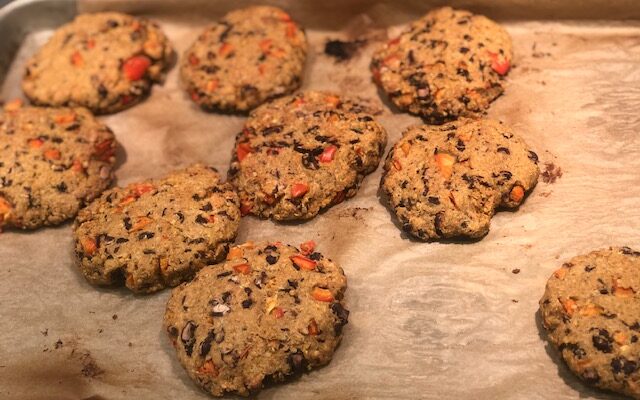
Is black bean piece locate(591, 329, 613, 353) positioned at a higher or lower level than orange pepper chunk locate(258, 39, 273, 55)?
lower

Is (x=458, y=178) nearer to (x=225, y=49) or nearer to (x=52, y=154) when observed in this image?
(x=225, y=49)

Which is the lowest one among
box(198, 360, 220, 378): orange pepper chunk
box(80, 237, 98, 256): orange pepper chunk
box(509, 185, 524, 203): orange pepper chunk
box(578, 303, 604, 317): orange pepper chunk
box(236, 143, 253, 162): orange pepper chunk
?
box(198, 360, 220, 378): orange pepper chunk

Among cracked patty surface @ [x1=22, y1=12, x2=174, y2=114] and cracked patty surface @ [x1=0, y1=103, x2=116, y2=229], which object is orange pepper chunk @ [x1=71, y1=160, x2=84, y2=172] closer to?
cracked patty surface @ [x1=0, y1=103, x2=116, y2=229]

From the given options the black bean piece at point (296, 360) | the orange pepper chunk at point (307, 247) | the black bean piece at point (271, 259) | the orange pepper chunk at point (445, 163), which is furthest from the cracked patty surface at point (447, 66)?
the black bean piece at point (296, 360)

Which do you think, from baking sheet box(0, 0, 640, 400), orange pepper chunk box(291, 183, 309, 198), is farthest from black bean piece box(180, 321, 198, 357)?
orange pepper chunk box(291, 183, 309, 198)

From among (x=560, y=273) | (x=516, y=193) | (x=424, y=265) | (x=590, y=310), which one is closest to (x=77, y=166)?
(x=424, y=265)

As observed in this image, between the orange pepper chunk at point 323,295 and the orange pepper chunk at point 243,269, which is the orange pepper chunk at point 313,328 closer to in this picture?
the orange pepper chunk at point 323,295
